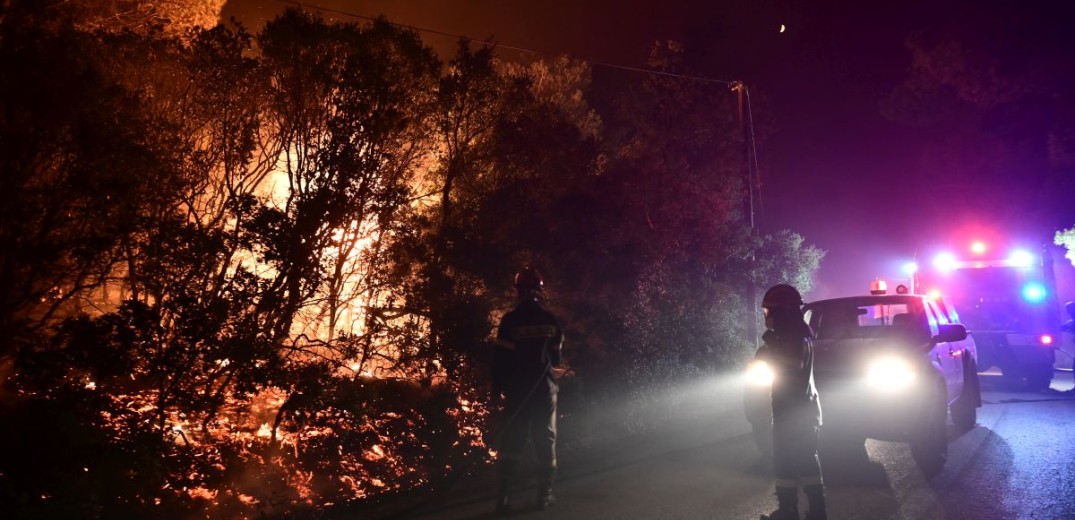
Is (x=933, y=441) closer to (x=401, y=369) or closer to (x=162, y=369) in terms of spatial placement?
(x=401, y=369)

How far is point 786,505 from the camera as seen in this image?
6.11m

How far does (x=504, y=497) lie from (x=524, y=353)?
3.86 feet

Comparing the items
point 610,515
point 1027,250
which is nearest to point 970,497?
point 610,515

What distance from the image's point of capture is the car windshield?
8.15 m

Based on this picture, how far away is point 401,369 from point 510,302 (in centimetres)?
212

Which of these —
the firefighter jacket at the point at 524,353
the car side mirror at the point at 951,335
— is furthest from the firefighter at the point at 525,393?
the car side mirror at the point at 951,335

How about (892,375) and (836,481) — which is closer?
(836,481)

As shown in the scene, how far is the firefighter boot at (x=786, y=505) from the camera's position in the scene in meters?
5.88

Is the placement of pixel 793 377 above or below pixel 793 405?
above

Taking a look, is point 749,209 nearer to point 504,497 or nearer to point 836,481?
point 836,481

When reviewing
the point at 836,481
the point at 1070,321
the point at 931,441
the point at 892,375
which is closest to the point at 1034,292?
the point at 1070,321

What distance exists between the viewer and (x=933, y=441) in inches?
296

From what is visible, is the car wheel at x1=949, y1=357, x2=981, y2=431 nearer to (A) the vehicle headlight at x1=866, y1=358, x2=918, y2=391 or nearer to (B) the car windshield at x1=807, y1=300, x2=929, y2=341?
(B) the car windshield at x1=807, y1=300, x2=929, y2=341

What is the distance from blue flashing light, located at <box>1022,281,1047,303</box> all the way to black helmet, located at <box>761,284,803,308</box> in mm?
11768
